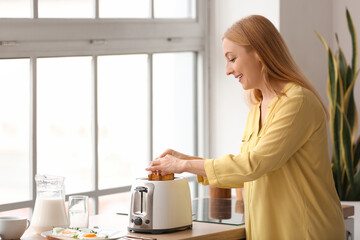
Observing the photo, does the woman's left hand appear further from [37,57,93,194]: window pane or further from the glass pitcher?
[37,57,93,194]: window pane

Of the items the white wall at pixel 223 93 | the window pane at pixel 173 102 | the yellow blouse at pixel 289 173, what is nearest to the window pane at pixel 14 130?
the window pane at pixel 173 102

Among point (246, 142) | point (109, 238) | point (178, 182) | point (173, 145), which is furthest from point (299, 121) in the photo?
point (173, 145)

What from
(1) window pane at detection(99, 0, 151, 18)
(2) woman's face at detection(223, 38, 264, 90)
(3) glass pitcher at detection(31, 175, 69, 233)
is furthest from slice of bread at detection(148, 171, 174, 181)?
(1) window pane at detection(99, 0, 151, 18)

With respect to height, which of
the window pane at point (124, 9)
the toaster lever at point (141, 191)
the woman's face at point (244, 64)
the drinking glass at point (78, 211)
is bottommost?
the drinking glass at point (78, 211)

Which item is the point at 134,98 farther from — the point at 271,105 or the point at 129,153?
the point at 271,105

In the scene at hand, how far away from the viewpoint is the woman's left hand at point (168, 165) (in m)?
2.47

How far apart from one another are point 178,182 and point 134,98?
103 centimetres

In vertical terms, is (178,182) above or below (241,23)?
below

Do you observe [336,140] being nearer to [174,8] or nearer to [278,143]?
[174,8]

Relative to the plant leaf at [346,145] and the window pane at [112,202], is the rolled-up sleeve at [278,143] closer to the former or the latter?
the window pane at [112,202]

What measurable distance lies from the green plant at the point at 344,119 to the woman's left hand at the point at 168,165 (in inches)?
57.6

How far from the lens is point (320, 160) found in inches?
96.7

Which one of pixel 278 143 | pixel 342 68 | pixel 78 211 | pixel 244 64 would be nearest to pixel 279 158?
pixel 278 143

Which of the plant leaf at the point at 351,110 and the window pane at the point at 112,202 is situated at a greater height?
the plant leaf at the point at 351,110
